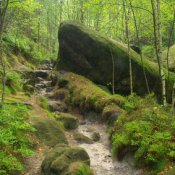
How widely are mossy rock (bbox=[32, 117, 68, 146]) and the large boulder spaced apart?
905cm

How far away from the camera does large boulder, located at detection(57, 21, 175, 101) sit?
22766 millimetres

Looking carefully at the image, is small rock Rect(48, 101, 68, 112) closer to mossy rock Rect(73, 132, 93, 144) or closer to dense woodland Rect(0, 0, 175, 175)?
dense woodland Rect(0, 0, 175, 175)

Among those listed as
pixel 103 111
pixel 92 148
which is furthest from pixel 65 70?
pixel 92 148

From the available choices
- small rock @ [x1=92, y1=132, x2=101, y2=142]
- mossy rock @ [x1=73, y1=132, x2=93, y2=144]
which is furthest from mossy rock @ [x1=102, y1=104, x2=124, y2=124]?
mossy rock @ [x1=73, y1=132, x2=93, y2=144]

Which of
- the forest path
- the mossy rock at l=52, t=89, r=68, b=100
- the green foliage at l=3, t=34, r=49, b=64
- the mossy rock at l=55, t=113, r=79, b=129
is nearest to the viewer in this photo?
the forest path

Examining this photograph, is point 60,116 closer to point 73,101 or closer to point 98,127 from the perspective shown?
point 98,127

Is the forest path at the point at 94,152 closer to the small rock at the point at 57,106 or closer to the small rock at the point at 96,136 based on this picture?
the small rock at the point at 96,136

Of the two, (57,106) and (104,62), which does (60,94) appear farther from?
(104,62)

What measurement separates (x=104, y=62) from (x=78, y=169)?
14.2 m

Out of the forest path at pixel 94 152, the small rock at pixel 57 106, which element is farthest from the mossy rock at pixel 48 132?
the small rock at pixel 57 106

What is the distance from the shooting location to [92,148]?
14.2 meters

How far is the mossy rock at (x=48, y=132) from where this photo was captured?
13324 millimetres

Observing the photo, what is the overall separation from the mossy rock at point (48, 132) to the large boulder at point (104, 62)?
905 centimetres

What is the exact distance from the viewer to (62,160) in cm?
1007
